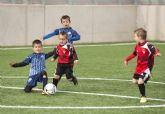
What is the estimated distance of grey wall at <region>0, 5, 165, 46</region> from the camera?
1040 inches

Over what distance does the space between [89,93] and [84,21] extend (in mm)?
17343

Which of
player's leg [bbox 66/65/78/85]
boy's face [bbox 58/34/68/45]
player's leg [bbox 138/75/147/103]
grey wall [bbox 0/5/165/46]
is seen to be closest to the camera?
player's leg [bbox 138/75/147/103]

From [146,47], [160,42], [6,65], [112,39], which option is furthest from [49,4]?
[146,47]

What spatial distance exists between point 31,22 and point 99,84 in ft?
47.4

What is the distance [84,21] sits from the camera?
93.7 feet

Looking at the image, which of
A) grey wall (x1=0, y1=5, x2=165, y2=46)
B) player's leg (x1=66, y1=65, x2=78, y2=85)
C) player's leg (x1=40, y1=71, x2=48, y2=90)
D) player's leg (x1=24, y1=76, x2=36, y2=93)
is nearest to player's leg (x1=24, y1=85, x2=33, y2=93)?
player's leg (x1=24, y1=76, x2=36, y2=93)

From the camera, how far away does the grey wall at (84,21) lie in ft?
86.6

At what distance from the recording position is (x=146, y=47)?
10.7 metres

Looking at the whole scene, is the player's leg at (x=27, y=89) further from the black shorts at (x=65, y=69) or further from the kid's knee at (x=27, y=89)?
the black shorts at (x=65, y=69)

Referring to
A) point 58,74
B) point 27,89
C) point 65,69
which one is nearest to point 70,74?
point 65,69

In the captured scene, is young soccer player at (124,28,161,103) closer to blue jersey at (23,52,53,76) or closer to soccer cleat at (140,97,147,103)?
soccer cleat at (140,97,147,103)

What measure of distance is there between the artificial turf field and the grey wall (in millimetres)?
8510

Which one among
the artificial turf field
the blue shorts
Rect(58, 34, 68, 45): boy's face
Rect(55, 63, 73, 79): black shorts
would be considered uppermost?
Rect(58, 34, 68, 45): boy's face

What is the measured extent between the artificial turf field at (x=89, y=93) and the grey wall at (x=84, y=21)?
27.9ft
